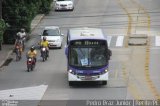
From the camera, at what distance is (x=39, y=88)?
35.2 metres

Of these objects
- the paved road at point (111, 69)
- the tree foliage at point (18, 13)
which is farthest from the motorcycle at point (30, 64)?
the tree foliage at point (18, 13)

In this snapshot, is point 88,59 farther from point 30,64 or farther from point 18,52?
point 18,52

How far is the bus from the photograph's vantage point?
34.8 m

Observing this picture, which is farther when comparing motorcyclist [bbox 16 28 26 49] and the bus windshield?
motorcyclist [bbox 16 28 26 49]

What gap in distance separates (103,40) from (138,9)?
35.0m

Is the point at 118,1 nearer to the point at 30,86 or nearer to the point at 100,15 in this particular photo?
the point at 100,15

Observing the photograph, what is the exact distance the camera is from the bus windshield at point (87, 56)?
115ft

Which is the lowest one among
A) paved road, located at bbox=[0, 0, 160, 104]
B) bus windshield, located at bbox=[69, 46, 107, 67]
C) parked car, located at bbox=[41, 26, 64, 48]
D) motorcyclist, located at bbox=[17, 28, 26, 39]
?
paved road, located at bbox=[0, 0, 160, 104]

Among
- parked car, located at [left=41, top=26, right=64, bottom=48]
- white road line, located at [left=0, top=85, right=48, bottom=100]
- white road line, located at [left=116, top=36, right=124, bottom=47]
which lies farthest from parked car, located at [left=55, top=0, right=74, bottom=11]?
white road line, located at [left=0, top=85, right=48, bottom=100]

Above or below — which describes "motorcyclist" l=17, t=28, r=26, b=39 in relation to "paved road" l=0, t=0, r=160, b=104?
above

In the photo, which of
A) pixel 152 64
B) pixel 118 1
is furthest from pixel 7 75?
pixel 118 1

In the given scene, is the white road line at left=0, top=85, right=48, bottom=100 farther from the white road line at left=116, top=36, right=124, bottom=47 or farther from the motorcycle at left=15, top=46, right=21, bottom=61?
the white road line at left=116, top=36, right=124, bottom=47

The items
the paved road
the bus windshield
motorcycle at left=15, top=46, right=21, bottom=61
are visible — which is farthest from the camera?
motorcycle at left=15, top=46, right=21, bottom=61

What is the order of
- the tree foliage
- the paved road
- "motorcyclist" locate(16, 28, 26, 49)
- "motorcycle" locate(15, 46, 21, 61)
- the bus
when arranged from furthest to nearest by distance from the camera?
1. the tree foliage
2. "motorcyclist" locate(16, 28, 26, 49)
3. "motorcycle" locate(15, 46, 21, 61)
4. the bus
5. the paved road
